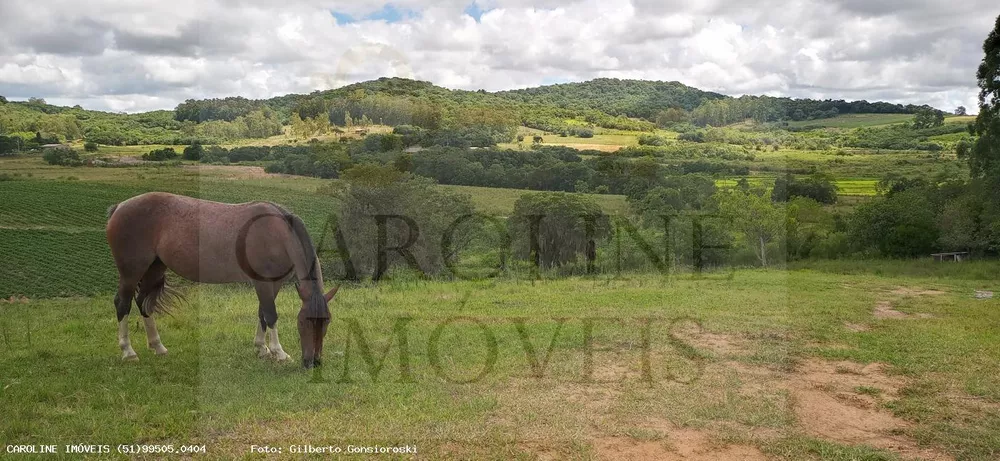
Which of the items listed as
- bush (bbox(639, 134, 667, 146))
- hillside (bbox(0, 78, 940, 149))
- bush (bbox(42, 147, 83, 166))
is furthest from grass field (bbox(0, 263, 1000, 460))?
bush (bbox(639, 134, 667, 146))

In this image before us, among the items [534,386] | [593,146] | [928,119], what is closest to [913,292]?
[534,386]

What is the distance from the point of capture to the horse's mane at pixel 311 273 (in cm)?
700

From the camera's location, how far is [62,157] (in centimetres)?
5412

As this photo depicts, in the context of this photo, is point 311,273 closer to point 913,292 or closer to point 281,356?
point 281,356

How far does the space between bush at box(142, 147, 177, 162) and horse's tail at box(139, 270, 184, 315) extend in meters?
37.3

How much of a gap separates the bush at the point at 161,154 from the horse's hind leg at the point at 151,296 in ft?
123

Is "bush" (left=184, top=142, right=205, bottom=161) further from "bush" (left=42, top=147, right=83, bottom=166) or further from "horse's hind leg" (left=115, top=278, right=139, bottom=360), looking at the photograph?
Result: "horse's hind leg" (left=115, top=278, right=139, bottom=360)

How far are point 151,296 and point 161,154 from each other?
131 ft

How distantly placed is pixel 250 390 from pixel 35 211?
5046cm

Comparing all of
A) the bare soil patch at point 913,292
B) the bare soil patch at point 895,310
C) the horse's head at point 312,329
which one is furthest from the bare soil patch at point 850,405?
the bare soil patch at point 913,292

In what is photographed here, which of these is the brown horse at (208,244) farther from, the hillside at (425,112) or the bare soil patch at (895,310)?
the hillside at (425,112)

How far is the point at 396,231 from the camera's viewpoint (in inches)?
1161

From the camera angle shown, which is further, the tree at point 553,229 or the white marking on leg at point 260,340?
the tree at point 553,229

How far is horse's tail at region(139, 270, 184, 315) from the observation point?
26.0ft
